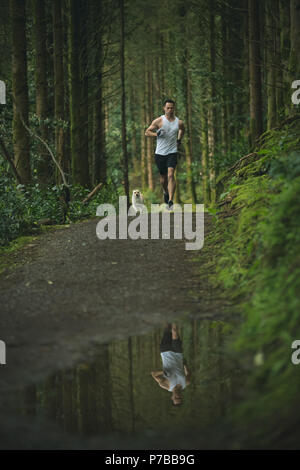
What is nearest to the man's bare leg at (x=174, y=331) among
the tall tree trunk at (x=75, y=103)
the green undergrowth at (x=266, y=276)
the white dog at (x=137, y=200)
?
the green undergrowth at (x=266, y=276)

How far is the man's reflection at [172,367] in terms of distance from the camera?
377cm

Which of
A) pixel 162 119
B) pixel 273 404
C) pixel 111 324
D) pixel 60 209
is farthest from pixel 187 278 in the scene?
pixel 60 209

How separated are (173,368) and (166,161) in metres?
6.93

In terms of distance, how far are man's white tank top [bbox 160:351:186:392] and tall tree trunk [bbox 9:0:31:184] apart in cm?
953

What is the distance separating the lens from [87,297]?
5.59m

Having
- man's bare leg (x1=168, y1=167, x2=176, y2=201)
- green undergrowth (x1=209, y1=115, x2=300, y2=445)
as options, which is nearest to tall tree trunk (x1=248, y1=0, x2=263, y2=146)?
man's bare leg (x1=168, y1=167, x2=176, y2=201)

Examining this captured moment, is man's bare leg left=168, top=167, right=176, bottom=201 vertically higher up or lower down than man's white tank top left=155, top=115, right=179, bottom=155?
lower down

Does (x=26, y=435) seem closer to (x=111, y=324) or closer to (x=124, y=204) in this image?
(x=111, y=324)

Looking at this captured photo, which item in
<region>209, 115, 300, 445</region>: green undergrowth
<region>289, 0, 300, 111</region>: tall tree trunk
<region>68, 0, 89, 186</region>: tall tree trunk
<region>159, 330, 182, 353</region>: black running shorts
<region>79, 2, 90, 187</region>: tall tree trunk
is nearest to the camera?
<region>209, 115, 300, 445</region>: green undergrowth

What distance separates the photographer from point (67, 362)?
12.9 ft

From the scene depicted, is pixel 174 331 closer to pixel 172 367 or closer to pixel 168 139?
pixel 172 367

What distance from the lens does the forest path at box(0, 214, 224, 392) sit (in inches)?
165

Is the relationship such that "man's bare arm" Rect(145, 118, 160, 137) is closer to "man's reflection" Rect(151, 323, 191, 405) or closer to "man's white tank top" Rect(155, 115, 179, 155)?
"man's white tank top" Rect(155, 115, 179, 155)

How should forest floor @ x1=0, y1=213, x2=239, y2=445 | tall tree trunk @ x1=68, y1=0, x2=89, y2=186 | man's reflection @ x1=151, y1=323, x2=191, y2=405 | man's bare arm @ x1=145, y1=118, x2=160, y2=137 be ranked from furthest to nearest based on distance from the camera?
tall tree trunk @ x1=68, y1=0, x2=89, y2=186 → man's bare arm @ x1=145, y1=118, x2=160, y2=137 → forest floor @ x1=0, y1=213, x2=239, y2=445 → man's reflection @ x1=151, y1=323, x2=191, y2=405
